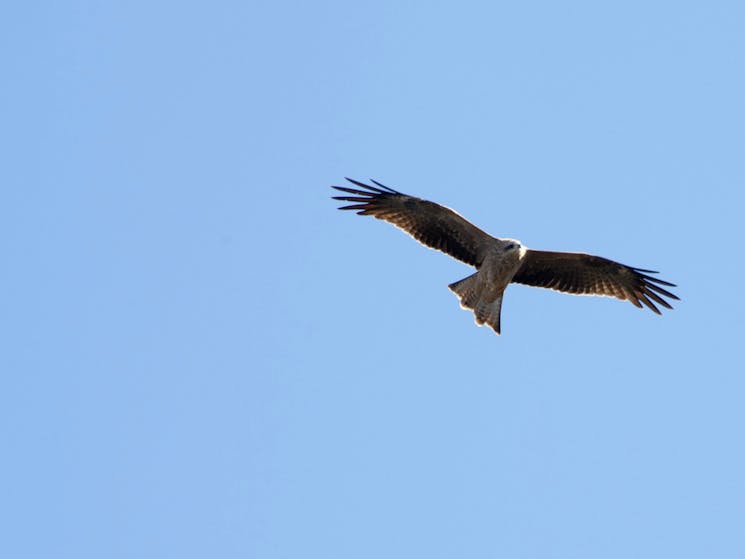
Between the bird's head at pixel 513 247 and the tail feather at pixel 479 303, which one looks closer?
the bird's head at pixel 513 247

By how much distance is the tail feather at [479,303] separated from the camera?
14.6 meters

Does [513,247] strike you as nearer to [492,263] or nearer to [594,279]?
[492,263]

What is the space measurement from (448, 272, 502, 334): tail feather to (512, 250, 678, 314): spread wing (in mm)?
842

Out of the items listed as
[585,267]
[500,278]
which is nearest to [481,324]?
[500,278]

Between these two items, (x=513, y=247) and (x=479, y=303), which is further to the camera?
(x=479, y=303)

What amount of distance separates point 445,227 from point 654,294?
314cm

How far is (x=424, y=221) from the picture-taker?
49.1 ft

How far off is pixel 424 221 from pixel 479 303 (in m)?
1.35

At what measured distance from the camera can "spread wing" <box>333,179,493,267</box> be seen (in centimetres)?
1473

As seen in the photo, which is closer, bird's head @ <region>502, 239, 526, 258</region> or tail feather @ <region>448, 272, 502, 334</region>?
bird's head @ <region>502, 239, 526, 258</region>

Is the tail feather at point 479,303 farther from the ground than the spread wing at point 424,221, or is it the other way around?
the spread wing at point 424,221

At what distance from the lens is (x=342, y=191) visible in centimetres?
1488

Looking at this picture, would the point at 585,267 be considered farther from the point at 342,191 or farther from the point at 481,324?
the point at 342,191

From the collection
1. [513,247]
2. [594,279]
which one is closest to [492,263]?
[513,247]
